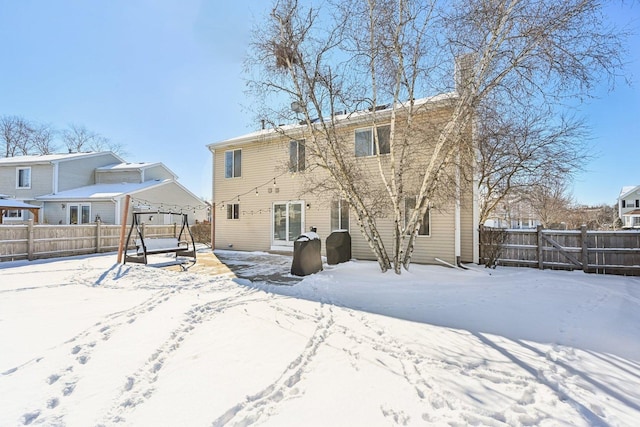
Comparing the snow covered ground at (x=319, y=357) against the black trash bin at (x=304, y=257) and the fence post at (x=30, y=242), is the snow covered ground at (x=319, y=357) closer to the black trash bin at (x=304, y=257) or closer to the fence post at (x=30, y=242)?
the black trash bin at (x=304, y=257)

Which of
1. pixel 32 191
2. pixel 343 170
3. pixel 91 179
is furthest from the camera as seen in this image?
pixel 91 179

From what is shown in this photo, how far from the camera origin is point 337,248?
895cm

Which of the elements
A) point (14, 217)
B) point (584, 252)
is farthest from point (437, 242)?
point (14, 217)

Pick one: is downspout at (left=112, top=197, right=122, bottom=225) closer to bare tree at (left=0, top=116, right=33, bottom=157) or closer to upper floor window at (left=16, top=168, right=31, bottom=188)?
upper floor window at (left=16, top=168, right=31, bottom=188)

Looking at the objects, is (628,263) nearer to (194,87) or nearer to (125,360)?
(125,360)

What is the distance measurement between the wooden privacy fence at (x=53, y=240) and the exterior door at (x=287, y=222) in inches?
255

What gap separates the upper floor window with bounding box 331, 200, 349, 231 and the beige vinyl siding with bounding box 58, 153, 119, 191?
18.8 meters

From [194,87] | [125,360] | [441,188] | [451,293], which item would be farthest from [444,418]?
[194,87]

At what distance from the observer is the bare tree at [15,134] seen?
28000 millimetres

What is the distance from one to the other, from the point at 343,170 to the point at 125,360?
212 inches

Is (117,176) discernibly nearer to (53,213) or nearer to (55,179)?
(55,179)

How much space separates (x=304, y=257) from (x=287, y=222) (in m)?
4.67

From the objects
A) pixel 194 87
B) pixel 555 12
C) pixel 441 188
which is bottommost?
pixel 441 188

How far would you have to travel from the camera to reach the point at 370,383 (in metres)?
2.45
